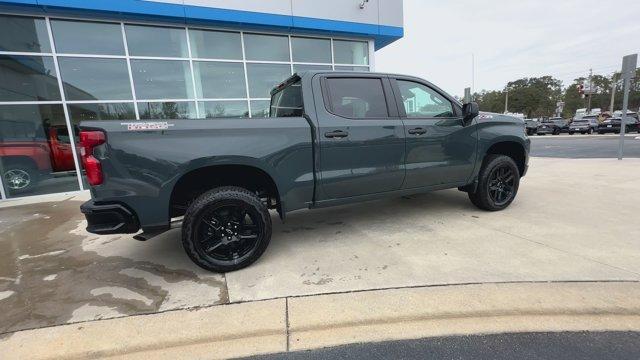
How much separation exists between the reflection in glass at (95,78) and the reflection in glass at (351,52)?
6.26 meters

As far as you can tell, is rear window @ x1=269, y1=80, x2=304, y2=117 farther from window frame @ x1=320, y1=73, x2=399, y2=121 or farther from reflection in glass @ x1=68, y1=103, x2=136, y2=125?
reflection in glass @ x1=68, y1=103, x2=136, y2=125

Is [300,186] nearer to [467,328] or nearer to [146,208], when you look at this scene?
[146,208]

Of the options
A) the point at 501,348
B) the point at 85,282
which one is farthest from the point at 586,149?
the point at 85,282

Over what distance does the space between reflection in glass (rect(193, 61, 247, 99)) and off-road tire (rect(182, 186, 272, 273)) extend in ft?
23.8

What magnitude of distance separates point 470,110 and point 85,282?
4656 mm

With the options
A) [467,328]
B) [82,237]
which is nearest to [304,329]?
[467,328]

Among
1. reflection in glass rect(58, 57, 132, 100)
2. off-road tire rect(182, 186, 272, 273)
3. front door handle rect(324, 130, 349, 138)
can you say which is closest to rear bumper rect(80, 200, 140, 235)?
off-road tire rect(182, 186, 272, 273)

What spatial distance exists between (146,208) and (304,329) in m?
1.73

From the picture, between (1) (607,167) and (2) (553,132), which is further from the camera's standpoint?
(2) (553,132)

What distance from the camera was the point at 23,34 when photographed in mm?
7590

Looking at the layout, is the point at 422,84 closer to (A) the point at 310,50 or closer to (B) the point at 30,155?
(A) the point at 310,50

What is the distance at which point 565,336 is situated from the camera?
86.4 inches

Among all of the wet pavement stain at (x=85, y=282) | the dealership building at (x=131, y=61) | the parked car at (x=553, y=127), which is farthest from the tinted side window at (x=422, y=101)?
the parked car at (x=553, y=127)

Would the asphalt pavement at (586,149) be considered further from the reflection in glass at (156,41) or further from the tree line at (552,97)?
the tree line at (552,97)
